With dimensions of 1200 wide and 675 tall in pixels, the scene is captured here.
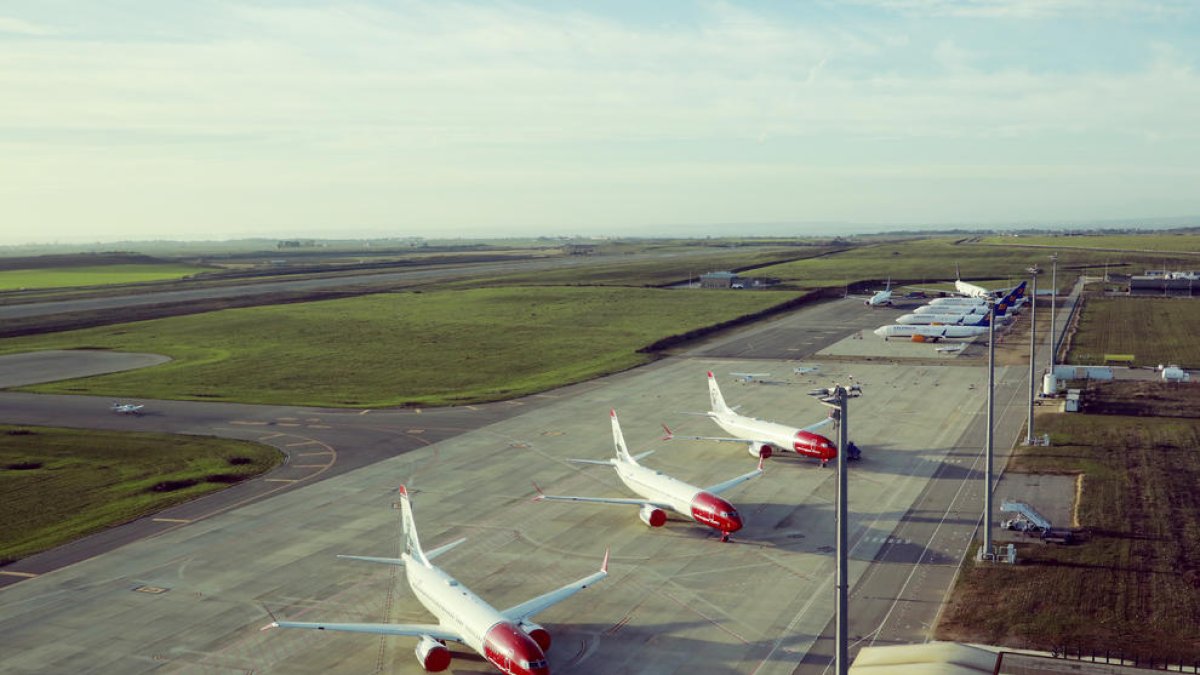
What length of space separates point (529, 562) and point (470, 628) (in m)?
17.1

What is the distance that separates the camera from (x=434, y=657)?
44.5 metres

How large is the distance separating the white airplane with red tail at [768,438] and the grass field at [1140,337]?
78107 mm

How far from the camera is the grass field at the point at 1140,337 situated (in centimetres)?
14138

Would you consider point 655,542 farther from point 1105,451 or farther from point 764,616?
point 1105,451

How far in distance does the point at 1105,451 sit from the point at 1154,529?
2403cm

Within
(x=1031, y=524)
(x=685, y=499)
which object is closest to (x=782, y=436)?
(x=685, y=499)

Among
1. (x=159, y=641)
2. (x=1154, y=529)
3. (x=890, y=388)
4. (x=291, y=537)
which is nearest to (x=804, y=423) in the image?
(x=890, y=388)

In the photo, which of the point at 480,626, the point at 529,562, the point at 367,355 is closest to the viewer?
the point at 480,626

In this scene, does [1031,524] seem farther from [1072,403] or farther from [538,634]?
[1072,403]

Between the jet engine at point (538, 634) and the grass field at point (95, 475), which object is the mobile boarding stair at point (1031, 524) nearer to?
the jet engine at point (538, 634)

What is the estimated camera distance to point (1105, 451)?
86.2 m

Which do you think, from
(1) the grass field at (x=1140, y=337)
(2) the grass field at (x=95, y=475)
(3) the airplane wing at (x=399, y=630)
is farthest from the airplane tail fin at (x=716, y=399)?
(1) the grass field at (x=1140, y=337)

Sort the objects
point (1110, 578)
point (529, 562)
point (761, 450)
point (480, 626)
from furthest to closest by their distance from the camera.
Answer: point (761, 450) → point (529, 562) → point (1110, 578) → point (480, 626)

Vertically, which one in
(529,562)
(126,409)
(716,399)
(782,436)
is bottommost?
(529,562)
